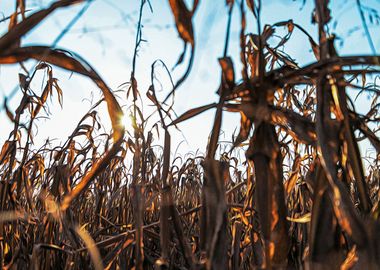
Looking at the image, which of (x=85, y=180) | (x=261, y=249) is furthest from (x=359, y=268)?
(x=261, y=249)

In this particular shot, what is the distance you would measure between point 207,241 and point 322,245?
0.18 m

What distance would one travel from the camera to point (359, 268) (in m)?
0.62

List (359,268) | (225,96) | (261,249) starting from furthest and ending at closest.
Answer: (261,249), (225,96), (359,268)

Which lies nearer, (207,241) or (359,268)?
(359,268)

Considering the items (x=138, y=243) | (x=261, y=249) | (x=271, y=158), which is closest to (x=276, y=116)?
(x=271, y=158)

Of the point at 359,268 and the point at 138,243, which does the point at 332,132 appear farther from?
the point at 138,243

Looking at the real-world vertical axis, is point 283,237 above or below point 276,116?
below

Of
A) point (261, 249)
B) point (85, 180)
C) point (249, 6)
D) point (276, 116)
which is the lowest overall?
point (261, 249)

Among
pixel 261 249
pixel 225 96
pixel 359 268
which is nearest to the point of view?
pixel 359 268

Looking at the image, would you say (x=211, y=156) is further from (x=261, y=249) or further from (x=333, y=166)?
(x=261, y=249)

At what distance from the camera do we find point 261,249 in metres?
1.25

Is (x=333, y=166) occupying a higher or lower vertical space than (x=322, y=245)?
higher

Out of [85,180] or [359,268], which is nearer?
[359,268]

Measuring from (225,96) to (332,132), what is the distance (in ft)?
0.58
